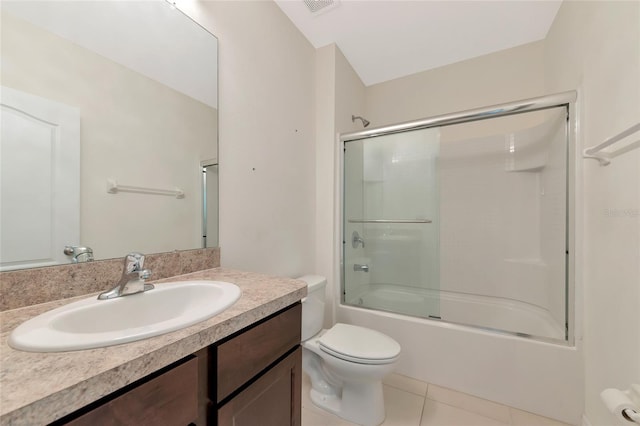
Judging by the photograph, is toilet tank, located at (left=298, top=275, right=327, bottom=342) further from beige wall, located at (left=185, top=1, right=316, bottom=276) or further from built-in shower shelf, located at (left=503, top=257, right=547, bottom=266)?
built-in shower shelf, located at (left=503, top=257, right=547, bottom=266)

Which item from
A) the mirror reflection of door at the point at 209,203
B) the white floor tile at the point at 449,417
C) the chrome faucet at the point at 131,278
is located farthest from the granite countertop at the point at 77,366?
the white floor tile at the point at 449,417

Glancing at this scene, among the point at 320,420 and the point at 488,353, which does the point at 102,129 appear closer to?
the point at 320,420

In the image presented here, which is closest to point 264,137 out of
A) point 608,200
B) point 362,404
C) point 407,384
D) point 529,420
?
point 362,404

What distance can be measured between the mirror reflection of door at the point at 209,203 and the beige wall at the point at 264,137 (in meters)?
0.04

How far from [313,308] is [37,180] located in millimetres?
1299

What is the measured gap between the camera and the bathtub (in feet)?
4.34

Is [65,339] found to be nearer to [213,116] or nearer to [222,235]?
[222,235]

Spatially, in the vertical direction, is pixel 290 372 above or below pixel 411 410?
above

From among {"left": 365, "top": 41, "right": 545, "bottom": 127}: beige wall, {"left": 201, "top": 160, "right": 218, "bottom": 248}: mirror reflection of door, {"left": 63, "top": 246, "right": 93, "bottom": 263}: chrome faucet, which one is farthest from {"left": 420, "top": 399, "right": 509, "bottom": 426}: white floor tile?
{"left": 365, "top": 41, "right": 545, "bottom": 127}: beige wall

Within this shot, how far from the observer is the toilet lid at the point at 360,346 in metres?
1.22

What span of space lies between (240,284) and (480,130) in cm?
231

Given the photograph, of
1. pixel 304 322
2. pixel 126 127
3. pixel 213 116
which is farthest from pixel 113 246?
pixel 304 322

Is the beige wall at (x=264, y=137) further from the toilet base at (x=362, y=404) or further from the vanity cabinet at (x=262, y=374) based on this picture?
the toilet base at (x=362, y=404)

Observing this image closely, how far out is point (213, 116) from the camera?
1216 mm
